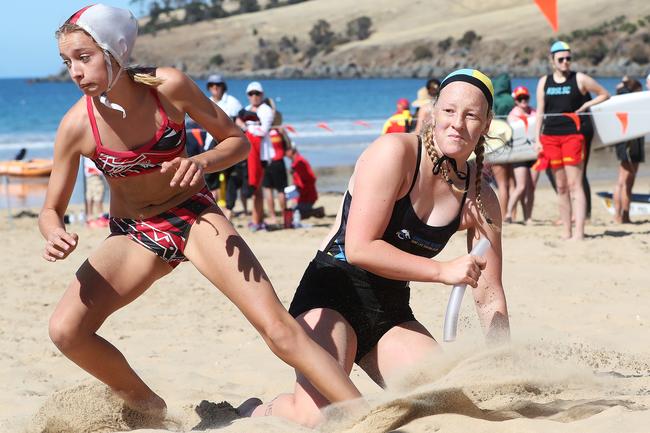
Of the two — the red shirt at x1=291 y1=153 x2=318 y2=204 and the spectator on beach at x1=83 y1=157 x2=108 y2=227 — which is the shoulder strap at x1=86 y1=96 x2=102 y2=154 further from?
the spectator on beach at x1=83 y1=157 x2=108 y2=227

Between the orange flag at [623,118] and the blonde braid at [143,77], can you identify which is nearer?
the blonde braid at [143,77]

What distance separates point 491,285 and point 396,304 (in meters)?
0.40

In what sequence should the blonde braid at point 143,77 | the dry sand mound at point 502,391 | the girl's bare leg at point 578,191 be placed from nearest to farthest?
the dry sand mound at point 502,391
the blonde braid at point 143,77
the girl's bare leg at point 578,191

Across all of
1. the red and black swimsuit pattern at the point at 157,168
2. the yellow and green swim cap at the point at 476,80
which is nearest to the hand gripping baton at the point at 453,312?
the yellow and green swim cap at the point at 476,80

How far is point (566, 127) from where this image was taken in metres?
8.98

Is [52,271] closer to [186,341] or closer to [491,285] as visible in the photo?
[186,341]

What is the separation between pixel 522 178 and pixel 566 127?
1958 mm

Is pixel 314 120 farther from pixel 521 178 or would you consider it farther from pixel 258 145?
pixel 258 145

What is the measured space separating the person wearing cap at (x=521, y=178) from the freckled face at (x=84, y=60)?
797cm

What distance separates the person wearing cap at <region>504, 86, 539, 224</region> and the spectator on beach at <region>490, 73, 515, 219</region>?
0.06 meters

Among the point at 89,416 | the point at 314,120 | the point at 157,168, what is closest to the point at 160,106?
the point at 157,168

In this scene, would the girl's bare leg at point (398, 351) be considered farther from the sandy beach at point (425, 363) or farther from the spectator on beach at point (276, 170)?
the spectator on beach at point (276, 170)

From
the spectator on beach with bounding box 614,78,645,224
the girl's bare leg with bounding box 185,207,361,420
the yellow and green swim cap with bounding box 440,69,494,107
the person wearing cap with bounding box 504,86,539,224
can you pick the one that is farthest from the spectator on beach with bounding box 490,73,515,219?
the girl's bare leg with bounding box 185,207,361,420

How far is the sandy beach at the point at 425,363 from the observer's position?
11.9 feet
